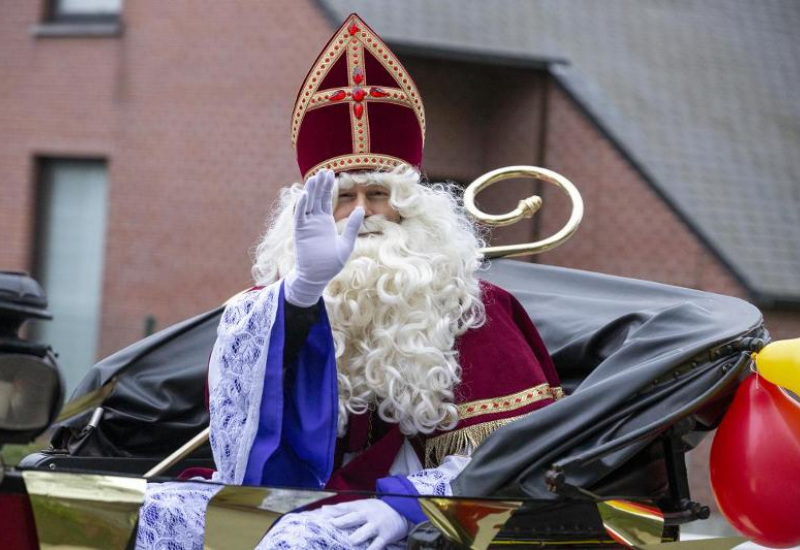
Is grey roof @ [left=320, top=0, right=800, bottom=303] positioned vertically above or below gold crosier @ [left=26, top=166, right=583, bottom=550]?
above

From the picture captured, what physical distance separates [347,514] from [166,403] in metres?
1.09

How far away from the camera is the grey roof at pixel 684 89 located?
1061 centimetres

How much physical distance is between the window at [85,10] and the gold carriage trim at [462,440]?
32.8 feet

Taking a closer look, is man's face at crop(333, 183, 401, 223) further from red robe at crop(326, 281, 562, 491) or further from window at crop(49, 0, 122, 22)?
window at crop(49, 0, 122, 22)

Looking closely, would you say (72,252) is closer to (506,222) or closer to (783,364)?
(506,222)

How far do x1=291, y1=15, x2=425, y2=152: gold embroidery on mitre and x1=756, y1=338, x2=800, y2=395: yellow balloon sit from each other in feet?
3.49

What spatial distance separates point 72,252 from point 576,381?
1000 centimetres

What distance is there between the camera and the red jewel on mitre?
319 centimetres

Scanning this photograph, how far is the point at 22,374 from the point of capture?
75.5 inches

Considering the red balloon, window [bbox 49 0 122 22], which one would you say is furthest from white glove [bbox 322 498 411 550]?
window [bbox 49 0 122 22]

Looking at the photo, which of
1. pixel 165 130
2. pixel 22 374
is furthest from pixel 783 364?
pixel 165 130

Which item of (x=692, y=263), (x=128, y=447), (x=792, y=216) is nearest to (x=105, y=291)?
(x=692, y=263)

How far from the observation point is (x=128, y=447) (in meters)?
3.72

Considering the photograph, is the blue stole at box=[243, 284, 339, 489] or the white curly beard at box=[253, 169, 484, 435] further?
the white curly beard at box=[253, 169, 484, 435]
